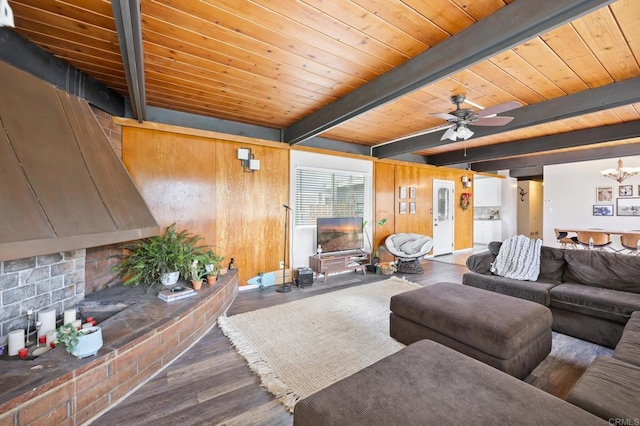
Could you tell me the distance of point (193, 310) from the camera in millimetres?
2572

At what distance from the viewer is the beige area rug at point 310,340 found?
6.88 ft

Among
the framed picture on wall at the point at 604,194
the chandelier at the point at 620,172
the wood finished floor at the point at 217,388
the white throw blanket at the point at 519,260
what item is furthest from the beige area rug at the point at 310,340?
the framed picture on wall at the point at 604,194

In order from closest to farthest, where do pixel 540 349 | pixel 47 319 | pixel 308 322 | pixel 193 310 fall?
pixel 47 319 < pixel 540 349 < pixel 193 310 < pixel 308 322

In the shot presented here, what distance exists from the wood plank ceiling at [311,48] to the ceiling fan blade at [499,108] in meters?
0.28

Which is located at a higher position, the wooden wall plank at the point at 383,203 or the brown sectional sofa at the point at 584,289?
the wooden wall plank at the point at 383,203

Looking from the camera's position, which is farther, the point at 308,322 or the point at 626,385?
the point at 308,322

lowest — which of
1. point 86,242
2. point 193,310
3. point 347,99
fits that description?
point 193,310

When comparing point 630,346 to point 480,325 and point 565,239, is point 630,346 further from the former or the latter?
point 565,239

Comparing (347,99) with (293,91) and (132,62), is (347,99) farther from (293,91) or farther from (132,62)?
(132,62)

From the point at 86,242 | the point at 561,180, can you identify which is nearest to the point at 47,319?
the point at 86,242

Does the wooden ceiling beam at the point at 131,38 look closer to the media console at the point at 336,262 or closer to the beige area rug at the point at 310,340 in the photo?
the beige area rug at the point at 310,340

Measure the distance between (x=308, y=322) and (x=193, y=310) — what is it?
4.09 ft

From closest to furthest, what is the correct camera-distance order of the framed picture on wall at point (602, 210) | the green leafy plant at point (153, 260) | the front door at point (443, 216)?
the green leafy plant at point (153, 260), the framed picture on wall at point (602, 210), the front door at point (443, 216)

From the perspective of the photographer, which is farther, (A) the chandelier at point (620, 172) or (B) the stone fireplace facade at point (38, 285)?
(A) the chandelier at point (620, 172)
